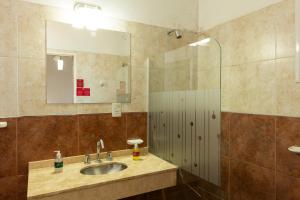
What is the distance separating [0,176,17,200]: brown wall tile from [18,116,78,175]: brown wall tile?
0.24 feet

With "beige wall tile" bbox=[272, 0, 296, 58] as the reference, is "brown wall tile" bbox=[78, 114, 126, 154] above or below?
below

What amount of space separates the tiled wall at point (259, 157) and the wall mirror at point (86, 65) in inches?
39.2

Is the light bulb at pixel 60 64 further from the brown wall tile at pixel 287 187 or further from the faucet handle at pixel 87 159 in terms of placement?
the brown wall tile at pixel 287 187

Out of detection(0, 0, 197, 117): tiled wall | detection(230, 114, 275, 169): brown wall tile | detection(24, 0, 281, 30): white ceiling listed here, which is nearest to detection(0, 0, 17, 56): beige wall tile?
detection(0, 0, 197, 117): tiled wall

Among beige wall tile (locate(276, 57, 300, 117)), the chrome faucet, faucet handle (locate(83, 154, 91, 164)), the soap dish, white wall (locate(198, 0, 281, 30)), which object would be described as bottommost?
faucet handle (locate(83, 154, 91, 164))

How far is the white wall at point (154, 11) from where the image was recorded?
188 centimetres

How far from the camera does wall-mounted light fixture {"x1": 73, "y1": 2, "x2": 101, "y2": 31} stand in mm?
1739

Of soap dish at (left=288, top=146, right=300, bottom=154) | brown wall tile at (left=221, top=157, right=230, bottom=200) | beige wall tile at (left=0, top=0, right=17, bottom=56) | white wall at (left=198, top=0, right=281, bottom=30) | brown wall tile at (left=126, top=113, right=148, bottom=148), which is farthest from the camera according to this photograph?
brown wall tile at (left=126, top=113, right=148, bottom=148)

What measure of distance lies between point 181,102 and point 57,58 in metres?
1.05

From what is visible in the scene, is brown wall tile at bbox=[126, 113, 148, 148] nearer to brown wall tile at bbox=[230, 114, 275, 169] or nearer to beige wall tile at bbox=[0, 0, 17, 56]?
brown wall tile at bbox=[230, 114, 275, 169]

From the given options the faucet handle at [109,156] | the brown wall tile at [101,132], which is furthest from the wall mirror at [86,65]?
the faucet handle at [109,156]

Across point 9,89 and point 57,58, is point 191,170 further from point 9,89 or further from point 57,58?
point 9,89

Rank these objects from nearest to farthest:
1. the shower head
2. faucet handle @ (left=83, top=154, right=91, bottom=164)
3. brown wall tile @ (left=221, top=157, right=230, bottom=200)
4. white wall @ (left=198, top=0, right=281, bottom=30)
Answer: white wall @ (left=198, top=0, right=281, bottom=30) → faucet handle @ (left=83, top=154, right=91, bottom=164) → brown wall tile @ (left=221, top=157, right=230, bottom=200) → the shower head

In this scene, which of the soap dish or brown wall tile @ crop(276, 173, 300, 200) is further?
brown wall tile @ crop(276, 173, 300, 200)
